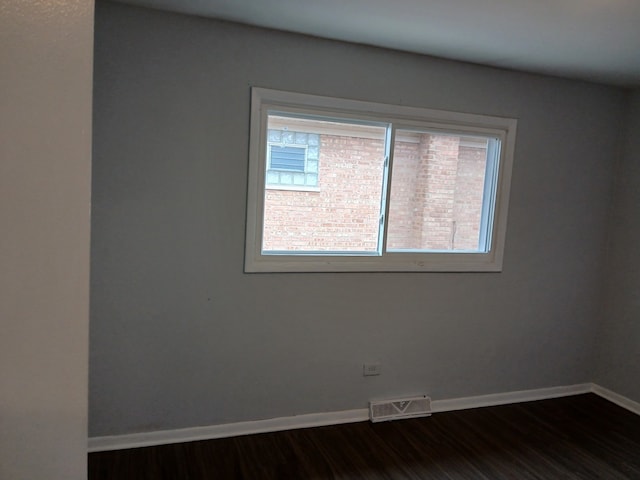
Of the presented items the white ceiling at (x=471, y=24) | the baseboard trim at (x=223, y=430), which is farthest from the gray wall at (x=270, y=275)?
the white ceiling at (x=471, y=24)

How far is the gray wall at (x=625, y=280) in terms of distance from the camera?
11.0 ft

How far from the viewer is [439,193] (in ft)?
10.1

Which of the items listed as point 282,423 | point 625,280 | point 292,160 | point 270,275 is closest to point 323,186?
point 292,160

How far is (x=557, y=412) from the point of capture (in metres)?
3.26

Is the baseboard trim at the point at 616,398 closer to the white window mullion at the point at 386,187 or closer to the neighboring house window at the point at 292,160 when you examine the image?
the white window mullion at the point at 386,187

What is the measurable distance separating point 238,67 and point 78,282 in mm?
2047

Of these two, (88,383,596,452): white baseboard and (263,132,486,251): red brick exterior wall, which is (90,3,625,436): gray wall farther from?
(263,132,486,251): red brick exterior wall

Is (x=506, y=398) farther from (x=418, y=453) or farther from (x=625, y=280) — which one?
(x=625, y=280)

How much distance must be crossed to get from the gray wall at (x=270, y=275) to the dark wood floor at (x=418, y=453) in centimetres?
18

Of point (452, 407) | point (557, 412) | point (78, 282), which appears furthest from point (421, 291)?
point (78, 282)

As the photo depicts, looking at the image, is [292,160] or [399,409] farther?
[399,409]

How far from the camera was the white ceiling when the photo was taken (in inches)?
78.7

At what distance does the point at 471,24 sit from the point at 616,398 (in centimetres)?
319

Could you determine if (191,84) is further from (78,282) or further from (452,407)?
(452,407)
